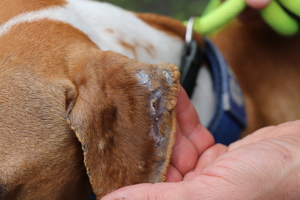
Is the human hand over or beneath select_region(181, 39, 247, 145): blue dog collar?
over

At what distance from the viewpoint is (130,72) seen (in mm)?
1398

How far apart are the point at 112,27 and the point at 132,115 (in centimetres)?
55

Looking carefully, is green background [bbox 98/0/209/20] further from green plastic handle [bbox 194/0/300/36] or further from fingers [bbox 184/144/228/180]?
fingers [bbox 184/144/228/180]

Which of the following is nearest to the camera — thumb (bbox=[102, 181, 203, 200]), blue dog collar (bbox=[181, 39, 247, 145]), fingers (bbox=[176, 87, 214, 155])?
thumb (bbox=[102, 181, 203, 200])

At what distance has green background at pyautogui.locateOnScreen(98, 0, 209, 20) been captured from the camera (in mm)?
4137

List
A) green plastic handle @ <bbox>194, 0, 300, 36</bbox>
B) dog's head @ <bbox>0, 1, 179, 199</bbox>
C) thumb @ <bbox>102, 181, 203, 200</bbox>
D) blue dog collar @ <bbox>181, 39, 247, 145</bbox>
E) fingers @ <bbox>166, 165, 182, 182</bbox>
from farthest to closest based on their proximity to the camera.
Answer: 1. green plastic handle @ <bbox>194, 0, 300, 36</bbox>
2. blue dog collar @ <bbox>181, 39, 247, 145</bbox>
3. fingers @ <bbox>166, 165, 182, 182</bbox>
4. dog's head @ <bbox>0, 1, 179, 199</bbox>
5. thumb @ <bbox>102, 181, 203, 200</bbox>

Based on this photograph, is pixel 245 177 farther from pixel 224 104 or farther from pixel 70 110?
pixel 224 104

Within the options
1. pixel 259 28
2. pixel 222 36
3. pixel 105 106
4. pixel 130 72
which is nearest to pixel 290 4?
pixel 259 28

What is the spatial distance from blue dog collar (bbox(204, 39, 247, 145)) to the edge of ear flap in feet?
2.19

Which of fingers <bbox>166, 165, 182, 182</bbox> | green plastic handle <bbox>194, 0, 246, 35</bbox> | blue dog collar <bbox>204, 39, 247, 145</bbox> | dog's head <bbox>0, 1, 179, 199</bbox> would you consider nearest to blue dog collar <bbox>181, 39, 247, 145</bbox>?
blue dog collar <bbox>204, 39, 247, 145</bbox>

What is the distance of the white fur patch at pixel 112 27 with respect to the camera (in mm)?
1563

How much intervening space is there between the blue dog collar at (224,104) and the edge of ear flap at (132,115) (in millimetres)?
667

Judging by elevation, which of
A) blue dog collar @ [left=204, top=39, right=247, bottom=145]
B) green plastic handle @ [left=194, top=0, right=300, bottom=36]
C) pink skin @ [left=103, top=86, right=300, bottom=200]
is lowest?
blue dog collar @ [left=204, top=39, right=247, bottom=145]

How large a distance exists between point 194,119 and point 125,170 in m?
0.47
